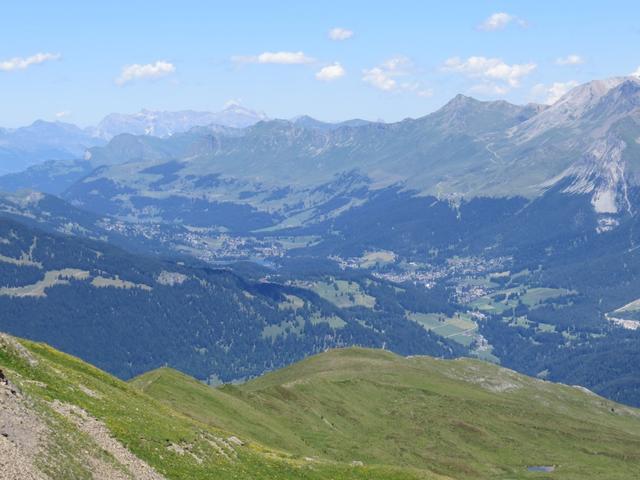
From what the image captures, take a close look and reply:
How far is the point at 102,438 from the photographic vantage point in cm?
7981

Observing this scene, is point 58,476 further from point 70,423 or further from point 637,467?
point 637,467

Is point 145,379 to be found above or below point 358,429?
above

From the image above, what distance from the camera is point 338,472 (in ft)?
364

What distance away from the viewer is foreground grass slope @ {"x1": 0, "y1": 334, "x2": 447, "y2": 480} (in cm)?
6812

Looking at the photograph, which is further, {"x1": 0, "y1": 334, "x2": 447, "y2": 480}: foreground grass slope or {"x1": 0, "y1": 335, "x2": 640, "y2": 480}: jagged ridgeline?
{"x1": 0, "y1": 335, "x2": 640, "y2": 480}: jagged ridgeline

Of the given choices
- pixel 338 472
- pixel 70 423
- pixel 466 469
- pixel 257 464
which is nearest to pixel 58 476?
pixel 70 423

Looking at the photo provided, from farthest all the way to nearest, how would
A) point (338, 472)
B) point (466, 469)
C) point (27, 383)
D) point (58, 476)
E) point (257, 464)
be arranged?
point (466, 469) → point (338, 472) → point (257, 464) → point (27, 383) → point (58, 476)

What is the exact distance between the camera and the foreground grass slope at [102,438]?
2682 inches

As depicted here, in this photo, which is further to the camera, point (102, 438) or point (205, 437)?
point (205, 437)

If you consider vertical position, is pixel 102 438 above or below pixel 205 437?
above

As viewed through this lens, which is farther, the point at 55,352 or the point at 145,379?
the point at 145,379

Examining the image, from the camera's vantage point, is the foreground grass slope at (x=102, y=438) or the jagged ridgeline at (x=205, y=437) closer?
the foreground grass slope at (x=102, y=438)

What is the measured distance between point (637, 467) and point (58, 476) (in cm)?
16241

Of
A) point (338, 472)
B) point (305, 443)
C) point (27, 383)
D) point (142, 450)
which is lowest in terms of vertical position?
point (305, 443)
